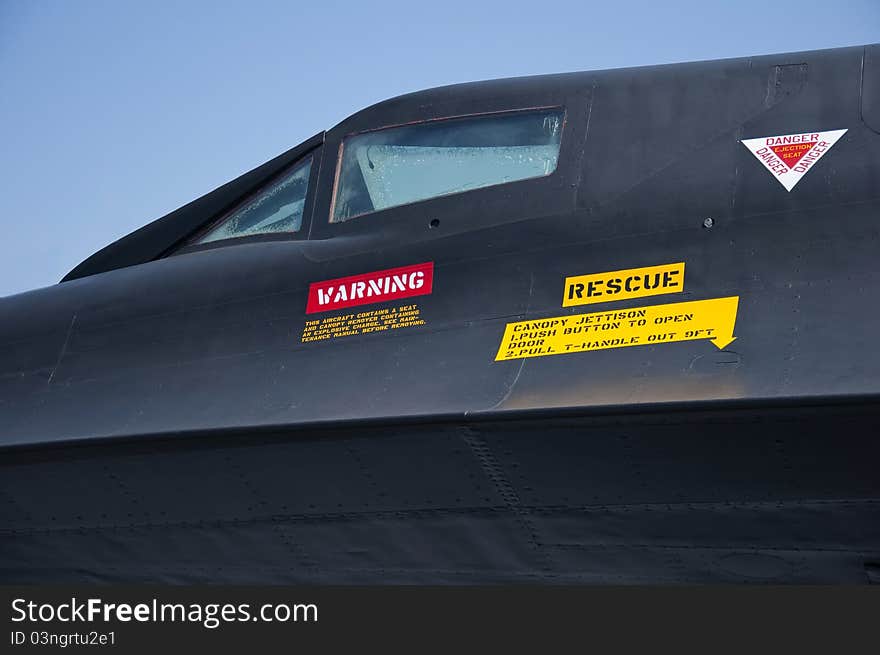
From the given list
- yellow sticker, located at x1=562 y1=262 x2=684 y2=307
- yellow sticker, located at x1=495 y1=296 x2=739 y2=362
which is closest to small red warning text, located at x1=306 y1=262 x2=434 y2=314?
yellow sticker, located at x1=495 y1=296 x2=739 y2=362

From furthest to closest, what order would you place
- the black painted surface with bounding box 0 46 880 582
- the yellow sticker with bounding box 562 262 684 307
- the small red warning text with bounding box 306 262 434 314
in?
1. the small red warning text with bounding box 306 262 434 314
2. the yellow sticker with bounding box 562 262 684 307
3. the black painted surface with bounding box 0 46 880 582

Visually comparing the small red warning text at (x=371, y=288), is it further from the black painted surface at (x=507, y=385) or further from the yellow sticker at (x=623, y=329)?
the yellow sticker at (x=623, y=329)

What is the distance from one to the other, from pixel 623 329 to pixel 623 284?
278 mm

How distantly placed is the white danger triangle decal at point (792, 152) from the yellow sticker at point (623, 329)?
2.47ft

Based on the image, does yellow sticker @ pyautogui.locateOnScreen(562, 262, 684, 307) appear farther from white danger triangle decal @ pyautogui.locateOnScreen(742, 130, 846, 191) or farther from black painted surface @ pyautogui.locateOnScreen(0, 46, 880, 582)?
white danger triangle decal @ pyautogui.locateOnScreen(742, 130, 846, 191)

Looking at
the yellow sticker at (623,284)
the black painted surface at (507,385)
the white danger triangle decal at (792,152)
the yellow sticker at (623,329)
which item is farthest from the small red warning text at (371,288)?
the white danger triangle decal at (792,152)

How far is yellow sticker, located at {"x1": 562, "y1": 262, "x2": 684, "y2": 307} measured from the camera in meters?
5.13

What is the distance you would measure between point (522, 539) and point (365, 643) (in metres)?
0.96

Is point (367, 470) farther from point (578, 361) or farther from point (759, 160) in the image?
point (759, 160)

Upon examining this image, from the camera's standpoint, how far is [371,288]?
19.5ft

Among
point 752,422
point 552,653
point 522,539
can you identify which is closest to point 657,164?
point 752,422

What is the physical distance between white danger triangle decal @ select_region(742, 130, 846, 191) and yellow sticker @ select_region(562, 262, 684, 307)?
0.70 m

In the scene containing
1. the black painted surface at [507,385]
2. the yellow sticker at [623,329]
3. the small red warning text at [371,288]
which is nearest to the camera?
the black painted surface at [507,385]

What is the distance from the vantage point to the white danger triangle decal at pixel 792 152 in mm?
5141
